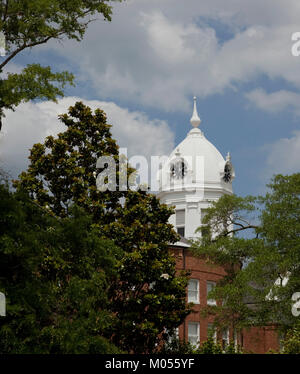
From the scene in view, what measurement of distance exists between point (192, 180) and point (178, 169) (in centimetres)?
209

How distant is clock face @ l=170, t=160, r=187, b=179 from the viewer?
73.6 metres

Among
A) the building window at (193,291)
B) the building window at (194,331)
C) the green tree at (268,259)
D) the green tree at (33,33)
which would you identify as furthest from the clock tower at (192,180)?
the green tree at (33,33)

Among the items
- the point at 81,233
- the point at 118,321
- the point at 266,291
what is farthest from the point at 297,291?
the point at 81,233

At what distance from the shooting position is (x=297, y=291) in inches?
1319

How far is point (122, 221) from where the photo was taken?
99.5ft

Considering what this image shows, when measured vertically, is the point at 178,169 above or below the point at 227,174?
above

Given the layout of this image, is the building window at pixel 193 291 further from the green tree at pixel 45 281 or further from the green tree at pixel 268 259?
the green tree at pixel 45 281

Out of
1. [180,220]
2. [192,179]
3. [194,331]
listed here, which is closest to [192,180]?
[192,179]

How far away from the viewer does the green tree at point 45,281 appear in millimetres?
17547

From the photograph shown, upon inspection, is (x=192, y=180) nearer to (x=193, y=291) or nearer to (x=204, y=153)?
(x=204, y=153)

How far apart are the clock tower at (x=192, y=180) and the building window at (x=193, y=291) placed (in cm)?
2020

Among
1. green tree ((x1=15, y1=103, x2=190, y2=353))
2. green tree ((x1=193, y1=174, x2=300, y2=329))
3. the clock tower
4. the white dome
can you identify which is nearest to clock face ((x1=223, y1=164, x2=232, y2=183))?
the clock tower

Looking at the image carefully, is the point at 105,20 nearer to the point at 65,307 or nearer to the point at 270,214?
the point at 65,307
